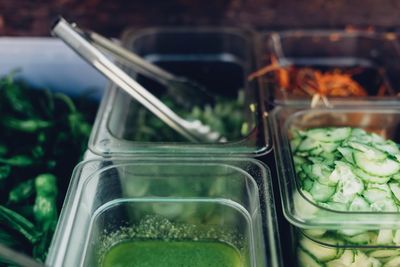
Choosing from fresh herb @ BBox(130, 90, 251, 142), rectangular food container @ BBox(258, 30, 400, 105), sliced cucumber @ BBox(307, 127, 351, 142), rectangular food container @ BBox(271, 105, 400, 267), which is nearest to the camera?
rectangular food container @ BBox(271, 105, 400, 267)

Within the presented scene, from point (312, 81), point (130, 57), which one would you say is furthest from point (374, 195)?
point (130, 57)

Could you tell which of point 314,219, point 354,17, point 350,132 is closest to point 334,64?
point 354,17

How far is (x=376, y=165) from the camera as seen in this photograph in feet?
3.69

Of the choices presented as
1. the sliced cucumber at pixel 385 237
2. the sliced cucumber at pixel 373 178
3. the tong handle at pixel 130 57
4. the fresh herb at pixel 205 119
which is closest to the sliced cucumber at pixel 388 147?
the sliced cucumber at pixel 373 178

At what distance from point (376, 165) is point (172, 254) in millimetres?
511

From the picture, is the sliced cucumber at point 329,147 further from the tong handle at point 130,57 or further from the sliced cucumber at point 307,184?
the tong handle at point 130,57

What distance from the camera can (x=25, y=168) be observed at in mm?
1397

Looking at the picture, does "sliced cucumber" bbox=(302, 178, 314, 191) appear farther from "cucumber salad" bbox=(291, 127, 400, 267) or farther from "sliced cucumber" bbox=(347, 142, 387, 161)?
"sliced cucumber" bbox=(347, 142, 387, 161)

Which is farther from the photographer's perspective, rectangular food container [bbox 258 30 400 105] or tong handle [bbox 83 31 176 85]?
rectangular food container [bbox 258 30 400 105]

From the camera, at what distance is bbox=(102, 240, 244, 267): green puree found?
3.81 feet

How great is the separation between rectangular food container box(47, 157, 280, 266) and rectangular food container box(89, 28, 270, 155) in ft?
0.16

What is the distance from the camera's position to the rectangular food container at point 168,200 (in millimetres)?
1156

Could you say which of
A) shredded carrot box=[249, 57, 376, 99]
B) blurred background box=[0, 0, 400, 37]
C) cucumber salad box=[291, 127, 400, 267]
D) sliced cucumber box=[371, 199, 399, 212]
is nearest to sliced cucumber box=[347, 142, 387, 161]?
cucumber salad box=[291, 127, 400, 267]

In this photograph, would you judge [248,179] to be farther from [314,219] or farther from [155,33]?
[155,33]
